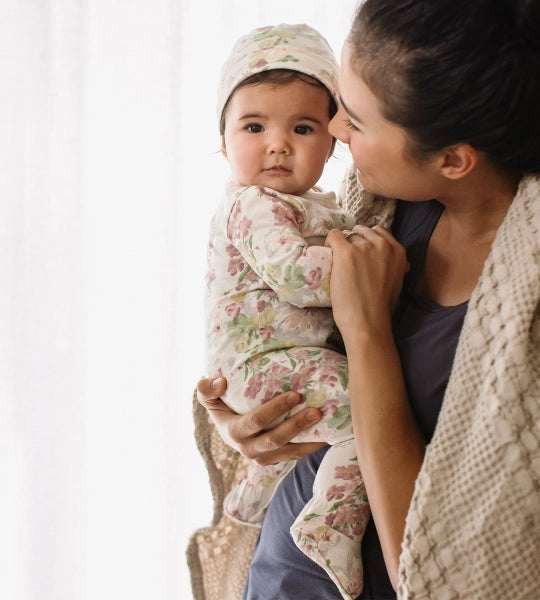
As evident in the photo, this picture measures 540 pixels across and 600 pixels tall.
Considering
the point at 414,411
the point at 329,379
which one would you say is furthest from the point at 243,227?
the point at 414,411

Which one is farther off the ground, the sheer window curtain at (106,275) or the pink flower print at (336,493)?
the sheer window curtain at (106,275)

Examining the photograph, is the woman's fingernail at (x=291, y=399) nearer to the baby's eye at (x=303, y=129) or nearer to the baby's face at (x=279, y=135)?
the baby's face at (x=279, y=135)

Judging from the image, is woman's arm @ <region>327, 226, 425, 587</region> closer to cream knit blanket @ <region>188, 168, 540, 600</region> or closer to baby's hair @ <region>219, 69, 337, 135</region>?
cream knit blanket @ <region>188, 168, 540, 600</region>

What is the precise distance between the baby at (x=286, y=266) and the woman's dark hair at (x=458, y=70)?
0.26m

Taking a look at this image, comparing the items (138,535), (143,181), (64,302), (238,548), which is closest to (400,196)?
(238,548)

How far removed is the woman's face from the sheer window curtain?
0.98m

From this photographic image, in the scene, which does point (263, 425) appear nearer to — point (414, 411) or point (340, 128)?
point (414, 411)

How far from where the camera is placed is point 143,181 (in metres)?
2.31

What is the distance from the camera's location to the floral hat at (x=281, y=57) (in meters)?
1.43

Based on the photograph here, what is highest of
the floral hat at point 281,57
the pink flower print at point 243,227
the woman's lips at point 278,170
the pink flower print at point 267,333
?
the floral hat at point 281,57

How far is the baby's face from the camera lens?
4.68ft

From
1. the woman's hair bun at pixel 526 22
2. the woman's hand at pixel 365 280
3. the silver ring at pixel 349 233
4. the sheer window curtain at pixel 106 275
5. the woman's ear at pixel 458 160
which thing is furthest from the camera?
the sheer window curtain at pixel 106 275

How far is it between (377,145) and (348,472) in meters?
0.51

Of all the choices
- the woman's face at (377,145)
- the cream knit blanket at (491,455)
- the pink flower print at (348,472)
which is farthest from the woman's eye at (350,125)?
the pink flower print at (348,472)
